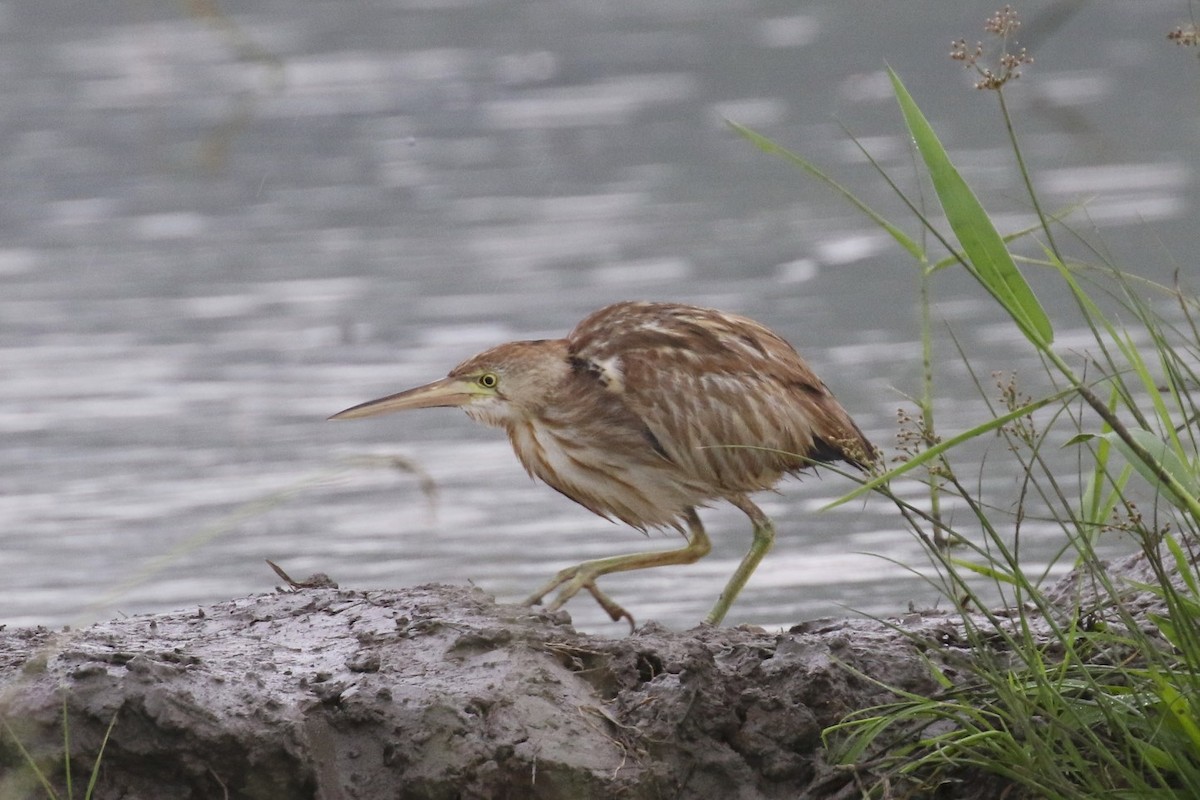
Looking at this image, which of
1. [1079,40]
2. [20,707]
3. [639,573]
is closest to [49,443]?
[639,573]

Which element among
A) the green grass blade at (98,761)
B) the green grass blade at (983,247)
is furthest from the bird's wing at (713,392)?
the green grass blade at (98,761)

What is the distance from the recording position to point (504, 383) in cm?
460

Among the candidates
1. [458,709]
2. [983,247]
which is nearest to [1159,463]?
[983,247]

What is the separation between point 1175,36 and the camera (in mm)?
2955

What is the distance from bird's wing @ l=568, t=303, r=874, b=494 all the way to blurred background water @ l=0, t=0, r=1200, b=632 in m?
0.24

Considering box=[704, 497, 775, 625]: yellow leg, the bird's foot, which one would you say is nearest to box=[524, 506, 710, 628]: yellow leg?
the bird's foot

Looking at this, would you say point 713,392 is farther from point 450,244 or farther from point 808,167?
point 450,244

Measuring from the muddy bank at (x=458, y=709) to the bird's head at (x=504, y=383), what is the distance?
0.86 metres

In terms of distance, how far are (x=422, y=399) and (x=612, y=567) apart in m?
0.57

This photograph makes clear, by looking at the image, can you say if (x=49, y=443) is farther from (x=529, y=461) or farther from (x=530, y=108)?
(x=530, y=108)

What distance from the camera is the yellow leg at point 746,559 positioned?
4480 mm

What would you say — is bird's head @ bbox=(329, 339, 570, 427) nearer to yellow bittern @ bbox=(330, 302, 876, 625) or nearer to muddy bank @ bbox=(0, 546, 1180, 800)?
yellow bittern @ bbox=(330, 302, 876, 625)

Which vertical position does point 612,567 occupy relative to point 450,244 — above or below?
below

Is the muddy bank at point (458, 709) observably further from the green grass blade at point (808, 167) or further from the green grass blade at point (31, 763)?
the green grass blade at point (808, 167)
